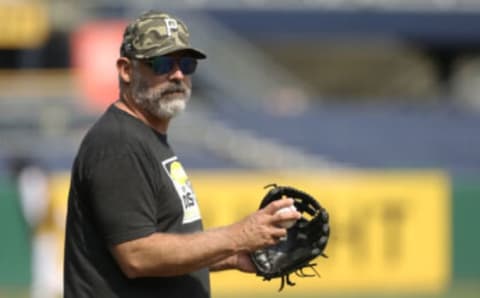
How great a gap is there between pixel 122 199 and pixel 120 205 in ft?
0.07

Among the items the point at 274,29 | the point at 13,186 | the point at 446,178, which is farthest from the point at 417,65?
the point at 13,186

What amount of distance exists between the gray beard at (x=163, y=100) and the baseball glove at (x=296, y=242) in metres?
0.43

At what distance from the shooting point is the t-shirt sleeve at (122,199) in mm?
4254

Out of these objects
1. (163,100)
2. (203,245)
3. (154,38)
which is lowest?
(203,245)

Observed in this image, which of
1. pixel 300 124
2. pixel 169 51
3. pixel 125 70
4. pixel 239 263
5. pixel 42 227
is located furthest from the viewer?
pixel 300 124

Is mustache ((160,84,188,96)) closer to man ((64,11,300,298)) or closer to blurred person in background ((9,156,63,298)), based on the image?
man ((64,11,300,298))

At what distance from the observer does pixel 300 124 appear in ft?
66.5

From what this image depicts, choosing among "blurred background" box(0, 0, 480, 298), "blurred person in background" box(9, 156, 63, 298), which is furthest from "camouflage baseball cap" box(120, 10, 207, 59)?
"blurred background" box(0, 0, 480, 298)

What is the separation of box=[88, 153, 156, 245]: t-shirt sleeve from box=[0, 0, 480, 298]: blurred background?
29.0ft

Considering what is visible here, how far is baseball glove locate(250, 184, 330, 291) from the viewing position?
4.50 metres

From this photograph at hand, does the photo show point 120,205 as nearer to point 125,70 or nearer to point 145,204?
point 145,204

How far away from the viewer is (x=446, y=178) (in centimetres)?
1559

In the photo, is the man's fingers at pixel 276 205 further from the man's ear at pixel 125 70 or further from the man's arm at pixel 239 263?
the man's ear at pixel 125 70

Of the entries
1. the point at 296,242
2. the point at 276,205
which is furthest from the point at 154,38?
the point at 296,242
